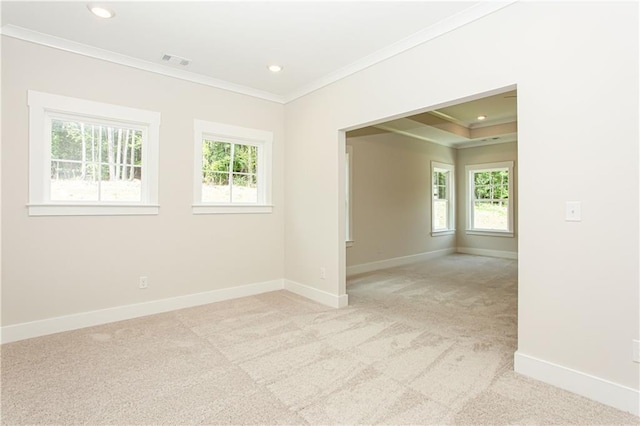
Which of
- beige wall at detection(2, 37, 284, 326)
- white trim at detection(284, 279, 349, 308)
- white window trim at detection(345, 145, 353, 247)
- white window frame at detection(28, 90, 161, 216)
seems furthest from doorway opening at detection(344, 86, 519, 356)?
white window frame at detection(28, 90, 161, 216)

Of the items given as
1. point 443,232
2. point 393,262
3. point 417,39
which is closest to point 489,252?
point 443,232

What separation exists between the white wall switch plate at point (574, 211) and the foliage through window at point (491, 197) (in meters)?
5.97

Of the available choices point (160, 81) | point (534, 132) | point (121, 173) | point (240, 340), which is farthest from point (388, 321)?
point (160, 81)

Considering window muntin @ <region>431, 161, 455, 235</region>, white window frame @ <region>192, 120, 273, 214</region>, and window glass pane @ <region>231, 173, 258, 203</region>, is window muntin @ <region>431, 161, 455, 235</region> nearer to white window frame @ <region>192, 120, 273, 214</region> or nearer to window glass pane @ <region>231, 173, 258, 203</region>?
white window frame @ <region>192, 120, 273, 214</region>

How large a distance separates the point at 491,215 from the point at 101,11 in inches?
314

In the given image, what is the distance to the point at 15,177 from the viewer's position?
9.41ft

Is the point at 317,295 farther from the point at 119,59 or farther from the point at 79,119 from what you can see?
the point at 119,59

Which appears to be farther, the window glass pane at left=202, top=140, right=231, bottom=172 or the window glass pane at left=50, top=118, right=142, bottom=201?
the window glass pane at left=202, top=140, right=231, bottom=172

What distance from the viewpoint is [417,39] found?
9.62 feet

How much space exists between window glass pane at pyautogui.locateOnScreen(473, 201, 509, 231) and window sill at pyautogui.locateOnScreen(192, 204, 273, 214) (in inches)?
227

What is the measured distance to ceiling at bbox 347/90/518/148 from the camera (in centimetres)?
551

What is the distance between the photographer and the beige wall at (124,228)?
113 inches

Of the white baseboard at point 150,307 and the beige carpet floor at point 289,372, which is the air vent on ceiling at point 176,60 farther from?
the beige carpet floor at point 289,372

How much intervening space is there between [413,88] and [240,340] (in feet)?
9.01
